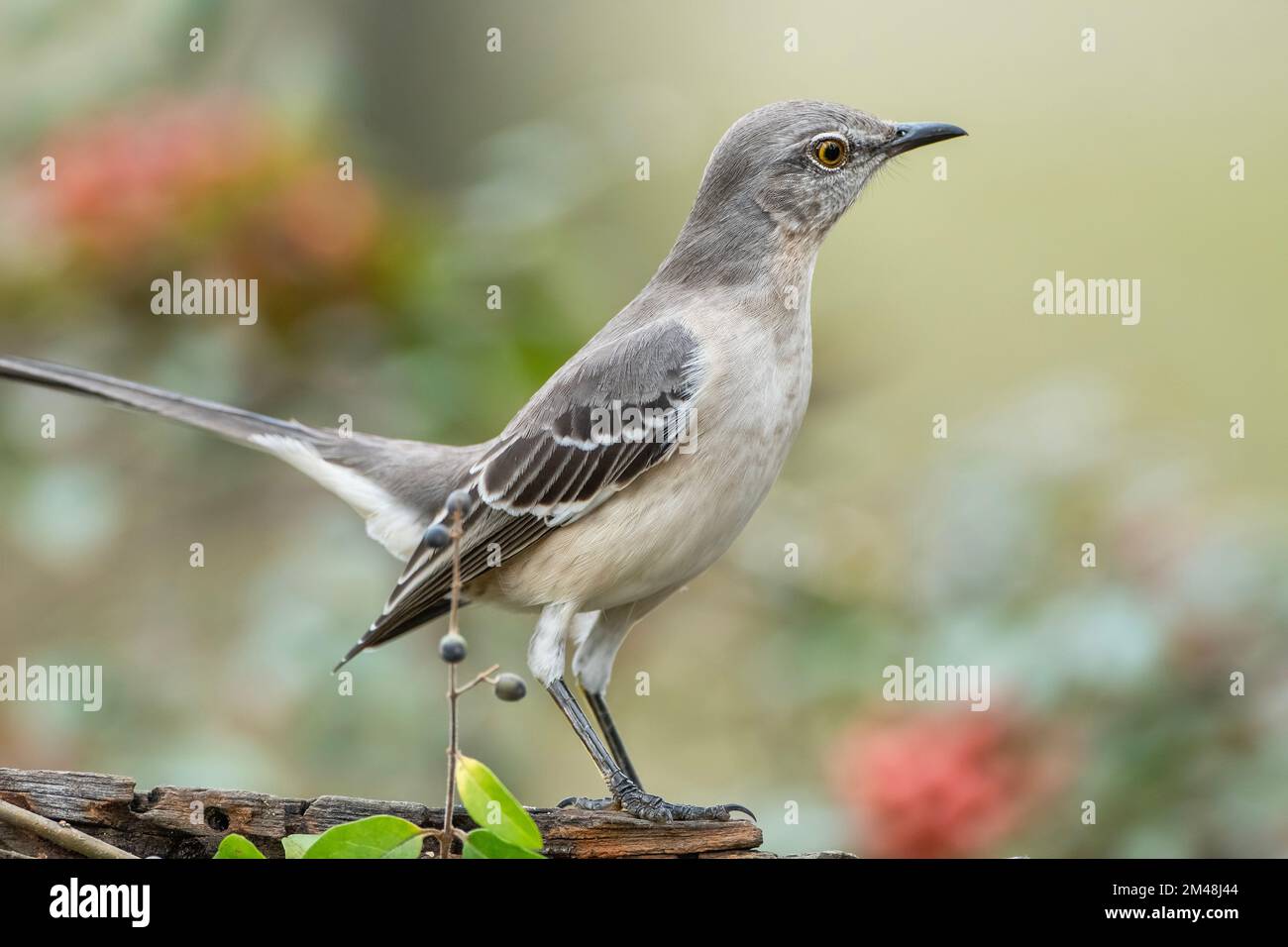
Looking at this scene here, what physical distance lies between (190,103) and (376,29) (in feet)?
6.65

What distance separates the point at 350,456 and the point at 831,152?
191 centimetres

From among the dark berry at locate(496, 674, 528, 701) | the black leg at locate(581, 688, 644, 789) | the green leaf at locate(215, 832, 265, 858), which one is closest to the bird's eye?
the black leg at locate(581, 688, 644, 789)

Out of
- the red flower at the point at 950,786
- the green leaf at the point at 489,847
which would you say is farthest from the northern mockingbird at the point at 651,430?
the green leaf at the point at 489,847

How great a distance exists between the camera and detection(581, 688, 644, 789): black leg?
14.3 ft

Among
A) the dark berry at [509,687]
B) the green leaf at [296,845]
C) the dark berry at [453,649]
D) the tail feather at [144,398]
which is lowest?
the green leaf at [296,845]

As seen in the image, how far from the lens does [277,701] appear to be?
14.5ft

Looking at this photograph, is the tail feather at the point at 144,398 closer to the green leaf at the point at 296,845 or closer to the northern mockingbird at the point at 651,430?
the northern mockingbird at the point at 651,430

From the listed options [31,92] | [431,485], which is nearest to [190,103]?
[31,92]

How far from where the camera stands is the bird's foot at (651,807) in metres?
3.70

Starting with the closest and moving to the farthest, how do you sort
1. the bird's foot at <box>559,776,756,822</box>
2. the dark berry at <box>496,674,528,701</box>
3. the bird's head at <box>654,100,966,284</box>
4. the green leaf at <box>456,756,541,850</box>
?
the green leaf at <box>456,756,541,850</box> < the dark berry at <box>496,674,528,701</box> < the bird's foot at <box>559,776,756,822</box> < the bird's head at <box>654,100,966,284</box>

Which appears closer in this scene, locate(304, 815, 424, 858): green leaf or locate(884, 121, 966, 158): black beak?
locate(304, 815, 424, 858): green leaf

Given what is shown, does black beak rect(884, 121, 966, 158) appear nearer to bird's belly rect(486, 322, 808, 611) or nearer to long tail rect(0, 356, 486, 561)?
bird's belly rect(486, 322, 808, 611)

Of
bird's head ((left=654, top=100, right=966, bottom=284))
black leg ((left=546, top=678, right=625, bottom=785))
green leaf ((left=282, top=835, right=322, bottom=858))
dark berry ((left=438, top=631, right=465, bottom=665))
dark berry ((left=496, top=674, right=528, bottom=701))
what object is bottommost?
green leaf ((left=282, top=835, right=322, bottom=858))

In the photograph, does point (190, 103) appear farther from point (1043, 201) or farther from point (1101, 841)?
point (1043, 201)
